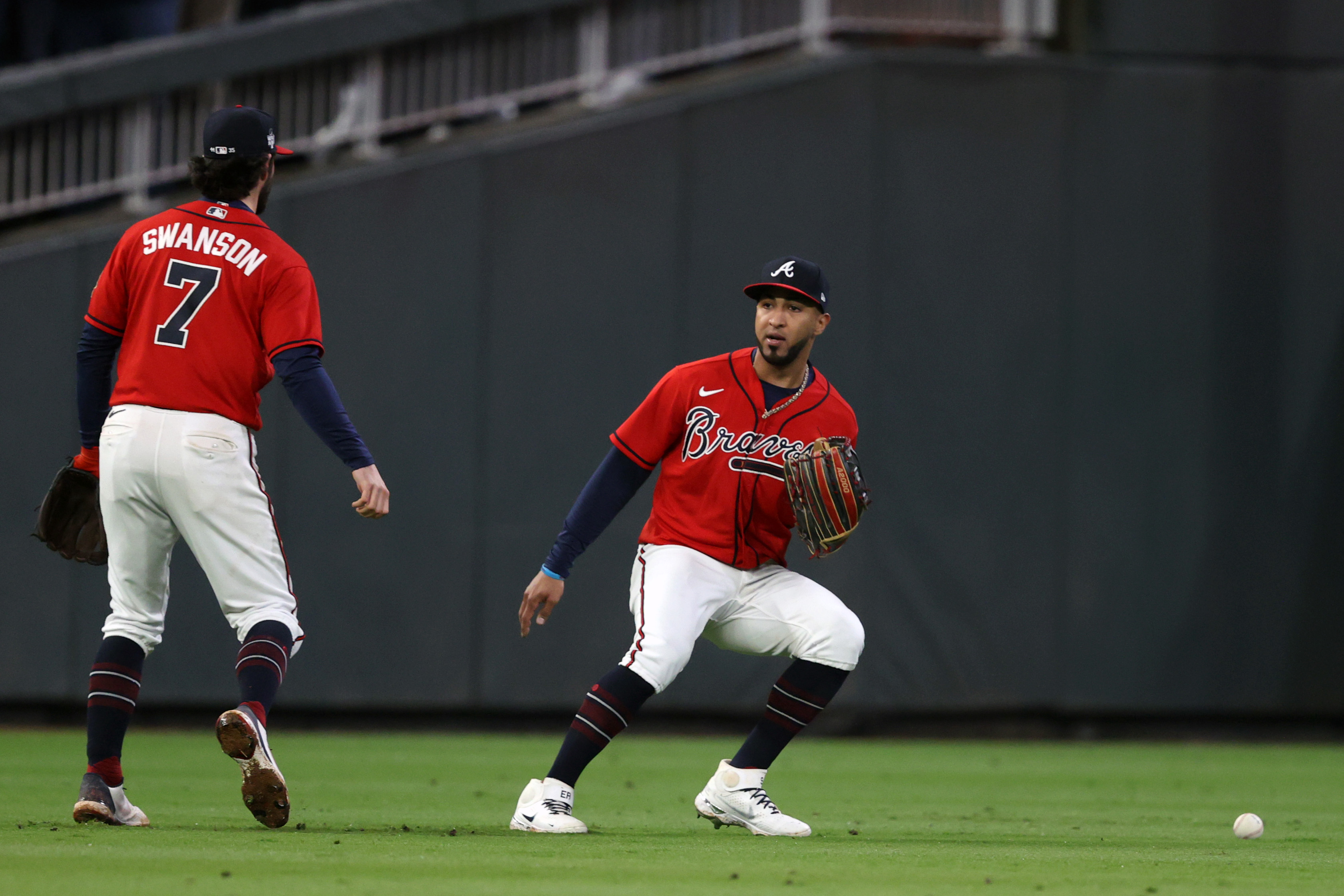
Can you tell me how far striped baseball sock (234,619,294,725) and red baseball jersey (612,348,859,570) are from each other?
1.33m

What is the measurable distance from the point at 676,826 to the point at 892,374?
6433 millimetres

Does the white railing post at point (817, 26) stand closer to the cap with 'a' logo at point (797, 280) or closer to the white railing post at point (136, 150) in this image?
the white railing post at point (136, 150)

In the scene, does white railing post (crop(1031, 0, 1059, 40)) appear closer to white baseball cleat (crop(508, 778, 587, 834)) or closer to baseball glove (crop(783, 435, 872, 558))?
baseball glove (crop(783, 435, 872, 558))

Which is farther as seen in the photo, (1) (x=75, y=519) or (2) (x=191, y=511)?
(1) (x=75, y=519)

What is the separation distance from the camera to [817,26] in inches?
482

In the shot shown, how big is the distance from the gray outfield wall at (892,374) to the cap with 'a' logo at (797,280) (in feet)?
20.3

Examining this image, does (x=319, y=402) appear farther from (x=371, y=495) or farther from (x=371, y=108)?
(x=371, y=108)

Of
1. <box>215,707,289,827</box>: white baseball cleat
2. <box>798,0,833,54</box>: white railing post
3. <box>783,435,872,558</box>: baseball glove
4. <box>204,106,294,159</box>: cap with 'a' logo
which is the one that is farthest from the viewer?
<box>798,0,833,54</box>: white railing post

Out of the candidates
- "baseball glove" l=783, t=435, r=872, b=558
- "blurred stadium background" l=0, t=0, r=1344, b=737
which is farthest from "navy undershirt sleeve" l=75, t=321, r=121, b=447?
"blurred stadium background" l=0, t=0, r=1344, b=737

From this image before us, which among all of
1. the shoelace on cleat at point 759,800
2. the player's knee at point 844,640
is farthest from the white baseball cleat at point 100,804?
the player's knee at point 844,640

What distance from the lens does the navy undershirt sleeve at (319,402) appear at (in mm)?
4961

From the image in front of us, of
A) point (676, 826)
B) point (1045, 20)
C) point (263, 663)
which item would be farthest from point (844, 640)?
point (1045, 20)

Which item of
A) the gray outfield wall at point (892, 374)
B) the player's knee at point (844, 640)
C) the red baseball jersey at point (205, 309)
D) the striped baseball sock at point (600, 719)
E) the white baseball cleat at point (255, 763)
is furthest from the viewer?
the gray outfield wall at point (892, 374)

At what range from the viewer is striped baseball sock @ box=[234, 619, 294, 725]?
482 cm
